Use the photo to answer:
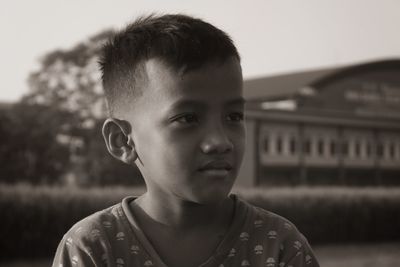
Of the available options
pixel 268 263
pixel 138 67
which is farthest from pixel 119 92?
pixel 268 263

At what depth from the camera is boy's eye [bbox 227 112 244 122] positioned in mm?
1591

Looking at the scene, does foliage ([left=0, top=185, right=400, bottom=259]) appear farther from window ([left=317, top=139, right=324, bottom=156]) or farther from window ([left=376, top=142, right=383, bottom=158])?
window ([left=317, top=139, right=324, bottom=156])

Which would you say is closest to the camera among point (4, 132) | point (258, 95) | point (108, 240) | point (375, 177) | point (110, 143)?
point (108, 240)

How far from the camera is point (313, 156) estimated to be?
21.3 m

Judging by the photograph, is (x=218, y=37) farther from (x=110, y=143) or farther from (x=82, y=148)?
(x=82, y=148)

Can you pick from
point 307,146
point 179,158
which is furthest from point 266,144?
point 179,158

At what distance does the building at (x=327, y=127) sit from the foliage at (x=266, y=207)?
12.3 feet

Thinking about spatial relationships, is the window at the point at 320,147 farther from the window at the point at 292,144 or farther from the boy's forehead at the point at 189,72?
the boy's forehead at the point at 189,72

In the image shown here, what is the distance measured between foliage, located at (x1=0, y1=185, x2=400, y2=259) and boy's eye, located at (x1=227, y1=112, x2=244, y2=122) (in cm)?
910

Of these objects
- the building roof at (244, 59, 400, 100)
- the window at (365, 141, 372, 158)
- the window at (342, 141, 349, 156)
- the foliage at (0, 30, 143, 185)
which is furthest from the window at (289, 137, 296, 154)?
the foliage at (0, 30, 143, 185)

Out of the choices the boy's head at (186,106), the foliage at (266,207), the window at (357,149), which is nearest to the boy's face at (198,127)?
the boy's head at (186,106)

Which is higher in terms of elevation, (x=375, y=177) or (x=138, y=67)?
(x=138, y=67)

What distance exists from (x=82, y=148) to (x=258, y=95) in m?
5.85

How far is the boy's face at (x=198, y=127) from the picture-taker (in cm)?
154
